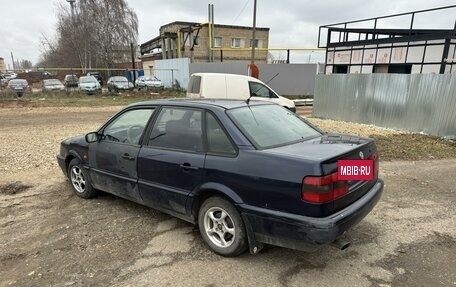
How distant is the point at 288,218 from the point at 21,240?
9.85ft

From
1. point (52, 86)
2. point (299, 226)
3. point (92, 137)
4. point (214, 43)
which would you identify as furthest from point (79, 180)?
point (214, 43)

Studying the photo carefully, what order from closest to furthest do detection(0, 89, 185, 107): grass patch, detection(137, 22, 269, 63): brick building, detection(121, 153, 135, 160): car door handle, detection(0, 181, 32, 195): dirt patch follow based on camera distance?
detection(121, 153, 135, 160): car door handle, detection(0, 181, 32, 195): dirt patch, detection(0, 89, 185, 107): grass patch, detection(137, 22, 269, 63): brick building

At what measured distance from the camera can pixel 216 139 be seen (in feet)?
10.8

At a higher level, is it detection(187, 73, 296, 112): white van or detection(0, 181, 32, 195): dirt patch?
detection(187, 73, 296, 112): white van

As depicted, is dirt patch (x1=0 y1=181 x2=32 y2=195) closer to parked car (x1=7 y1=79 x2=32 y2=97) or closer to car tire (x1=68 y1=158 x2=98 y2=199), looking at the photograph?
car tire (x1=68 y1=158 x2=98 y2=199)

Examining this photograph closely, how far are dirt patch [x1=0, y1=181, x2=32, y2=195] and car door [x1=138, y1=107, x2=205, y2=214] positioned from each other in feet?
8.79

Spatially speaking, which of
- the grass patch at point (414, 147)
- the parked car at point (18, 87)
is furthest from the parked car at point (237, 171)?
the parked car at point (18, 87)

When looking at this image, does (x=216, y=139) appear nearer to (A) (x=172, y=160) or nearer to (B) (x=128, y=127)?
(A) (x=172, y=160)


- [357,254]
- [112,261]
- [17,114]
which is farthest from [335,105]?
[17,114]

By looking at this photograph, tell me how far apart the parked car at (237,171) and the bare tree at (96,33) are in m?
39.8

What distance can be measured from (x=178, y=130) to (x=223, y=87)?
29.0 ft

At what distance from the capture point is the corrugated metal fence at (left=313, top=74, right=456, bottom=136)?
374 inches

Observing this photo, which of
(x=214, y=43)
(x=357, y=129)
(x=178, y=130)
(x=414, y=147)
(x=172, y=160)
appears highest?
(x=214, y=43)

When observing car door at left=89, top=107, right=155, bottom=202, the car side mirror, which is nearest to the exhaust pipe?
car door at left=89, top=107, right=155, bottom=202
